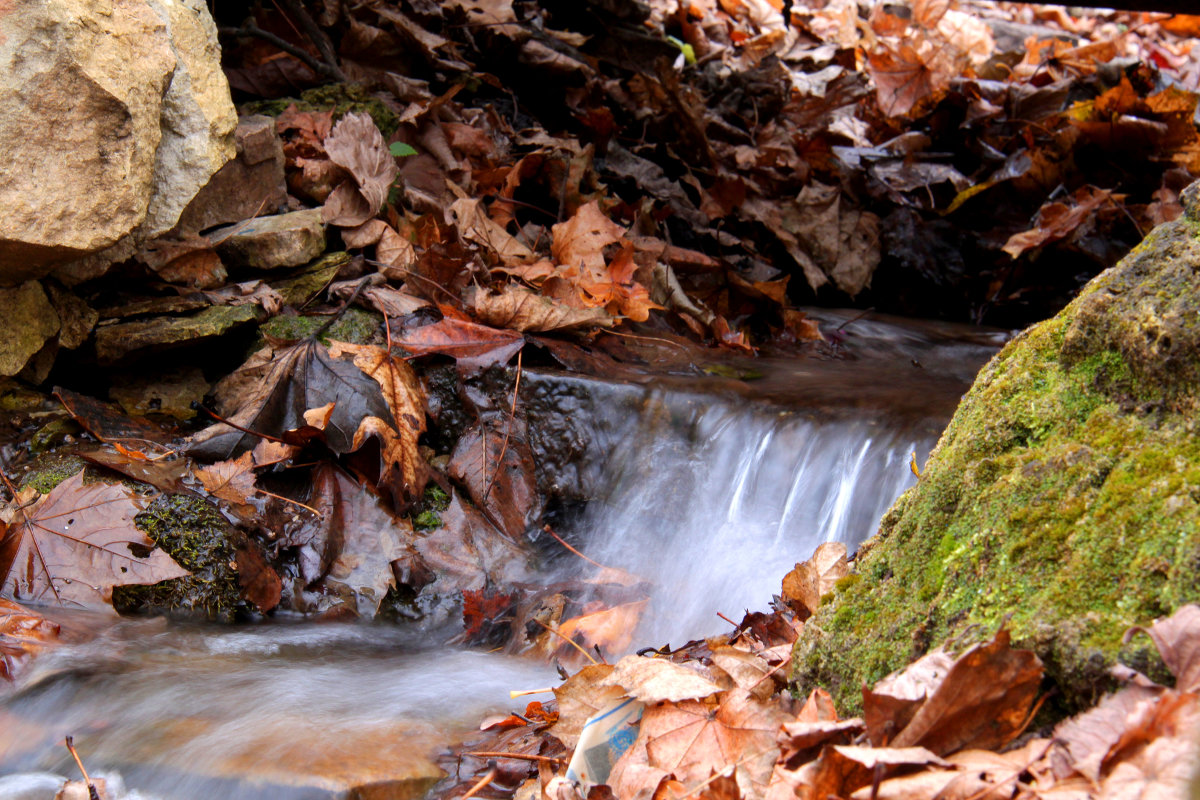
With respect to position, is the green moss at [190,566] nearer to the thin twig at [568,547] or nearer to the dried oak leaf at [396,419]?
the dried oak leaf at [396,419]

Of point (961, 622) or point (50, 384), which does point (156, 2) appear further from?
point (961, 622)

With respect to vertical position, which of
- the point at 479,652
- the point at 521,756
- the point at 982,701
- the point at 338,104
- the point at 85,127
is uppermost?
the point at 338,104

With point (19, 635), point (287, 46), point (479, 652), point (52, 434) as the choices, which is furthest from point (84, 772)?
point (287, 46)

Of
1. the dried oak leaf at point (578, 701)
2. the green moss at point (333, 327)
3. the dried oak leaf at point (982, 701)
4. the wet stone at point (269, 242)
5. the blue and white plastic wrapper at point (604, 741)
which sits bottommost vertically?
the dried oak leaf at point (578, 701)

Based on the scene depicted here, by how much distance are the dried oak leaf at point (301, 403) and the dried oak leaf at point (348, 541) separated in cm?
15

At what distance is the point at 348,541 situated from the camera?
260cm

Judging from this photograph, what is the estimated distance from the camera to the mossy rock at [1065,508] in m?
0.89

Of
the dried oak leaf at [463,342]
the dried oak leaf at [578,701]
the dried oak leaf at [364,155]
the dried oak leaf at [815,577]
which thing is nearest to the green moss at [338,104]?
the dried oak leaf at [364,155]

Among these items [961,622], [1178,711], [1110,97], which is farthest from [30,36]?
[1110,97]

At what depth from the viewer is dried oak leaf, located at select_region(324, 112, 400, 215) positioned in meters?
3.36

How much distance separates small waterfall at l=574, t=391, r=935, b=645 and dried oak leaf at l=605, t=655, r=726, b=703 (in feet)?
3.41

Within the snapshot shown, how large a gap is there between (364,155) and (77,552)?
6.31 feet

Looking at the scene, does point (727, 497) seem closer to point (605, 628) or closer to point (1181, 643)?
point (605, 628)

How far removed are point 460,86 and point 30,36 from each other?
2.31m
